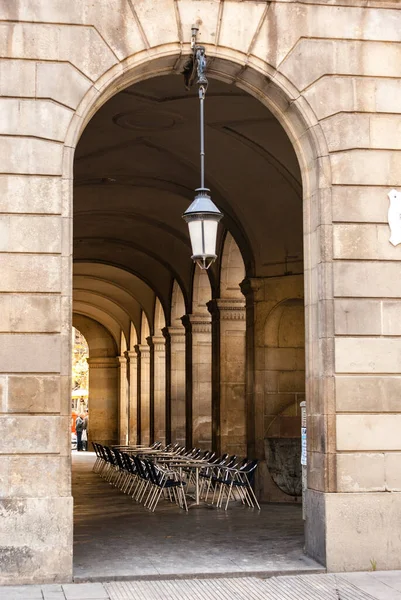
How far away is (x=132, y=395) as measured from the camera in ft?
118

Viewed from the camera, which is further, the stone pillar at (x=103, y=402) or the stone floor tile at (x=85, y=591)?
the stone pillar at (x=103, y=402)

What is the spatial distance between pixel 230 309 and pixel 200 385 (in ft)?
12.5

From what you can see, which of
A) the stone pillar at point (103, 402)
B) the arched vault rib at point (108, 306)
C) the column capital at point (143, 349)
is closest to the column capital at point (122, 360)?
the stone pillar at point (103, 402)

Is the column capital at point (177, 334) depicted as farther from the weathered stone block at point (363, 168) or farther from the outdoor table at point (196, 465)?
the weathered stone block at point (363, 168)

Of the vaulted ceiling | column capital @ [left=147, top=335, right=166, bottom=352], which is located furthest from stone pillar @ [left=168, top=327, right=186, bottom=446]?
the vaulted ceiling

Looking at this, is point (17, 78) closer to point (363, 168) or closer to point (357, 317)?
point (363, 168)

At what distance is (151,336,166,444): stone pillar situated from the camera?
95.2 ft

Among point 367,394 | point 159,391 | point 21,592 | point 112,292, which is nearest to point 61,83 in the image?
point 367,394

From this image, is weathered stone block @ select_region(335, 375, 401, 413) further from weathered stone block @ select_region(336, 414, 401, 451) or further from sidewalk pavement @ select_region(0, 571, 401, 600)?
sidewalk pavement @ select_region(0, 571, 401, 600)

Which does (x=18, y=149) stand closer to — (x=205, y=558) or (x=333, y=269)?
(x=333, y=269)

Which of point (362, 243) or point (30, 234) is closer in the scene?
point (30, 234)

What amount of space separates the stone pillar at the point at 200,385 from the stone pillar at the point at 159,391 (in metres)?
6.65

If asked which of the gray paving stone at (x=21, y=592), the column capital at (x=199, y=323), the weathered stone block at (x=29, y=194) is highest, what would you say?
the weathered stone block at (x=29, y=194)

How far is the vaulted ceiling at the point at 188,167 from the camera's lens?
14.0 meters
